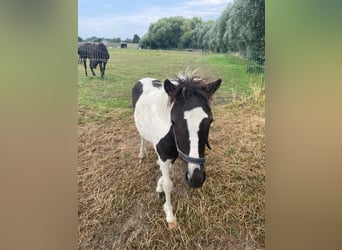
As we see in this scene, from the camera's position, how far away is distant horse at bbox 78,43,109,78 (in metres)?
1.63

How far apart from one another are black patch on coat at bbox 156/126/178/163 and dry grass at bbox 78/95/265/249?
44 mm

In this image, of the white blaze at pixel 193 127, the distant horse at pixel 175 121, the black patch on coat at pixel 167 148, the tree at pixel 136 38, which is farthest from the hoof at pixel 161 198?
the tree at pixel 136 38

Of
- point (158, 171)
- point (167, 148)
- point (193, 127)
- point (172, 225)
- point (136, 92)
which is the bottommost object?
point (172, 225)

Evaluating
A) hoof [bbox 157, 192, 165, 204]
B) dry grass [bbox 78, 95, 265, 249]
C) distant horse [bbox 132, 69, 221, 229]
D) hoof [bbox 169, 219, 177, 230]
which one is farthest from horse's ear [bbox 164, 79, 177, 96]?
hoof [bbox 169, 219, 177, 230]

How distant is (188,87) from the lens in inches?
59.6

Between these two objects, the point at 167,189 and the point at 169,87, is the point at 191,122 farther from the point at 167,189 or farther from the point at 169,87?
the point at 167,189

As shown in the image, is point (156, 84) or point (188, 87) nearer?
point (188, 87)

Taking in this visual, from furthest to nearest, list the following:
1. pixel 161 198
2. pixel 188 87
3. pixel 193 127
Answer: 1. pixel 161 198
2. pixel 188 87
3. pixel 193 127

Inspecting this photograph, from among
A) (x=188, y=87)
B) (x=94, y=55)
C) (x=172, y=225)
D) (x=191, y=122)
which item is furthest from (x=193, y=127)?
(x=94, y=55)

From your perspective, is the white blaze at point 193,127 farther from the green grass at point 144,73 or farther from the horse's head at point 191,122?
the green grass at point 144,73

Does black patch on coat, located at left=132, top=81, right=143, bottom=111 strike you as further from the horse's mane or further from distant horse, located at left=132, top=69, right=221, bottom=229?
the horse's mane

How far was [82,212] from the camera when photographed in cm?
159

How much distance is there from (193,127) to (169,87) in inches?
9.4

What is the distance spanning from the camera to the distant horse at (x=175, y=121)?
1411mm
